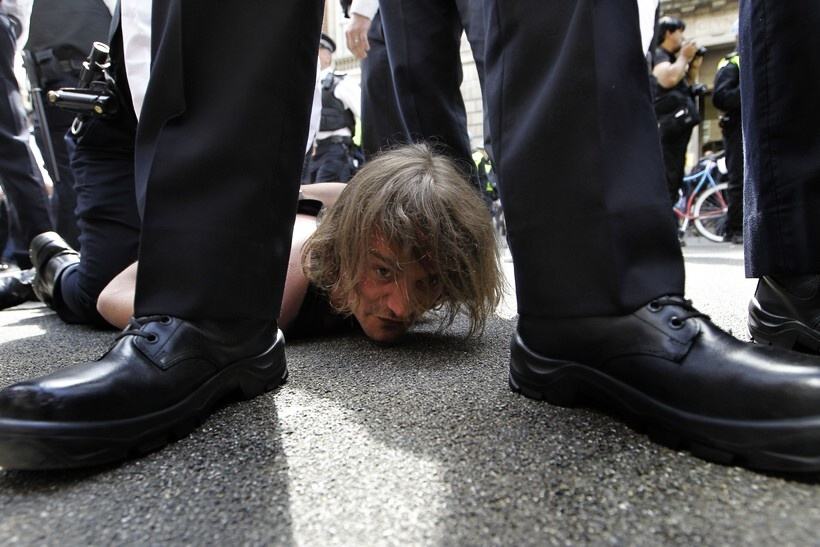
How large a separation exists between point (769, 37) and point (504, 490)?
745mm

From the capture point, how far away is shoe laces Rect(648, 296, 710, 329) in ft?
1.63

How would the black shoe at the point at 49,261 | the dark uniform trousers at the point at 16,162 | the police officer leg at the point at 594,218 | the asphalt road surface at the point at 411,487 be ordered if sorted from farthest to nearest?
the dark uniform trousers at the point at 16,162
the black shoe at the point at 49,261
the police officer leg at the point at 594,218
the asphalt road surface at the point at 411,487

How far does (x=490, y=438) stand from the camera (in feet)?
1.63

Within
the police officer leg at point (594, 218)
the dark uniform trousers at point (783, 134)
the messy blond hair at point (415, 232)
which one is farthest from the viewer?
the messy blond hair at point (415, 232)

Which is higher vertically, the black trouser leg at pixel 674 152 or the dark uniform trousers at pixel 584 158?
the dark uniform trousers at pixel 584 158

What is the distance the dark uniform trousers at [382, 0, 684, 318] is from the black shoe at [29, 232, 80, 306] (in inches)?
54.7

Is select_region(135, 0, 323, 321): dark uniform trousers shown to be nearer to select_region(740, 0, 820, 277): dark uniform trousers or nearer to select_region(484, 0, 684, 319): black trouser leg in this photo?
select_region(484, 0, 684, 319): black trouser leg

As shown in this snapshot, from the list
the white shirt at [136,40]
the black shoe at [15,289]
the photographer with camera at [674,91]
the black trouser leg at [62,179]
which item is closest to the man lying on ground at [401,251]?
the white shirt at [136,40]

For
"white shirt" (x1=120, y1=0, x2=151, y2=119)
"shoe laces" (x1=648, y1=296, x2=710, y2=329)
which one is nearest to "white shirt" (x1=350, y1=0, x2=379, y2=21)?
"white shirt" (x1=120, y1=0, x2=151, y2=119)

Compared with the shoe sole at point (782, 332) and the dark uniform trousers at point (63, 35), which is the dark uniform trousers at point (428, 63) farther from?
the dark uniform trousers at point (63, 35)

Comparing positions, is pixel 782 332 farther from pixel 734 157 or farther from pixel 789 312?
pixel 734 157

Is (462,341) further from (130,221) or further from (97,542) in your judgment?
(130,221)

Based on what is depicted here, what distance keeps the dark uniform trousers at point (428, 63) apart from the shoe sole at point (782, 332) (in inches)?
29.4

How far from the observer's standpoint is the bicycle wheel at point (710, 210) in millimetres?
→ 4586
